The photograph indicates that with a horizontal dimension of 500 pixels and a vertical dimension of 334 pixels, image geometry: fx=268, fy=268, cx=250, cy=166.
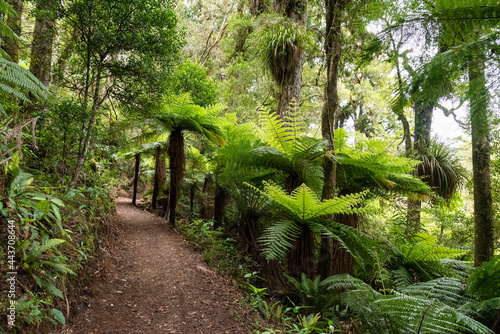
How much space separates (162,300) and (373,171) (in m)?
2.75

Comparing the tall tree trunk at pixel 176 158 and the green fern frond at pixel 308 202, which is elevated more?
the tall tree trunk at pixel 176 158

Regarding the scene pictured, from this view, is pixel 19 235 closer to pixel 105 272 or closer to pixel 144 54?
pixel 105 272

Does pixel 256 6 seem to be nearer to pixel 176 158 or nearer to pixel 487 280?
pixel 176 158

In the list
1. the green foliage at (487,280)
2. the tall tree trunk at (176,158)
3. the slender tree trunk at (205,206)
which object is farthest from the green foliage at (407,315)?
the slender tree trunk at (205,206)

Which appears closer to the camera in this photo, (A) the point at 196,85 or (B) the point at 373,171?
(B) the point at 373,171

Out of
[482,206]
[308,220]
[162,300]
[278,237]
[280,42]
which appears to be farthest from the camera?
[280,42]

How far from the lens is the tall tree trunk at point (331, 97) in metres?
2.93

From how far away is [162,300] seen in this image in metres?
2.79

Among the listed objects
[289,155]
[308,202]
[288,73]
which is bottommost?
[308,202]

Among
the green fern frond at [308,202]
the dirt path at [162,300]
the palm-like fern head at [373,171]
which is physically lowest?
the dirt path at [162,300]

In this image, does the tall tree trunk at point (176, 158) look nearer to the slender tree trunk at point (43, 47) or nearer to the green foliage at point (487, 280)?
the slender tree trunk at point (43, 47)

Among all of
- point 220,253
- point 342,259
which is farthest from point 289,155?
point 220,253

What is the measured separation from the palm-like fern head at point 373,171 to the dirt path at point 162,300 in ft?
6.58

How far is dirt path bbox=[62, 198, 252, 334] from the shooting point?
2.30 meters
